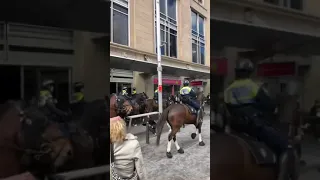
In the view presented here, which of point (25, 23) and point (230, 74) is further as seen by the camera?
point (230, 74)

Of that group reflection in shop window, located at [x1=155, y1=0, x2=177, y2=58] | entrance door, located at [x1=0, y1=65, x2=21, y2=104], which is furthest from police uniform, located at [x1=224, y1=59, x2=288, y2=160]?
reflection in shop window, located at [x1=155, y1=0, x2=177, y2=58]

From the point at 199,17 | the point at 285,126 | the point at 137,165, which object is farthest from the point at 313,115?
the point at 199,17

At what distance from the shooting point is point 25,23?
889mm

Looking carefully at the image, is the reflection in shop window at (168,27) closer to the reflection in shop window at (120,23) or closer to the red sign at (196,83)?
the reflection in shop window at (120,23)

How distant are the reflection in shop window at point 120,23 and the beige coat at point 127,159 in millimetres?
668

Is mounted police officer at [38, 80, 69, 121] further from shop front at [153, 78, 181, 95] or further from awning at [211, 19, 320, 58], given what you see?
shop front at [153, 78, 181, 95]

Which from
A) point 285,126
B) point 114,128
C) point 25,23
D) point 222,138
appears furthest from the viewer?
point 114,128

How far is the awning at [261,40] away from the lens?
999mm

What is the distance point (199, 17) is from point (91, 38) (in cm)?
132

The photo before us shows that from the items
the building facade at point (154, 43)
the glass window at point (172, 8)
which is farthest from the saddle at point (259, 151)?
the glass window at point (172, 8)

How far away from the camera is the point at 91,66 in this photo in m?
1.08

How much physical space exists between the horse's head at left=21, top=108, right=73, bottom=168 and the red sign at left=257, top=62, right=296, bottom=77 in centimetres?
69

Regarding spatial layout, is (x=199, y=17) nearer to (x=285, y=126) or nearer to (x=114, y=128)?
(x=114, y=128)

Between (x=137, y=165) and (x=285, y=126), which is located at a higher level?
(x=285, y=126)
